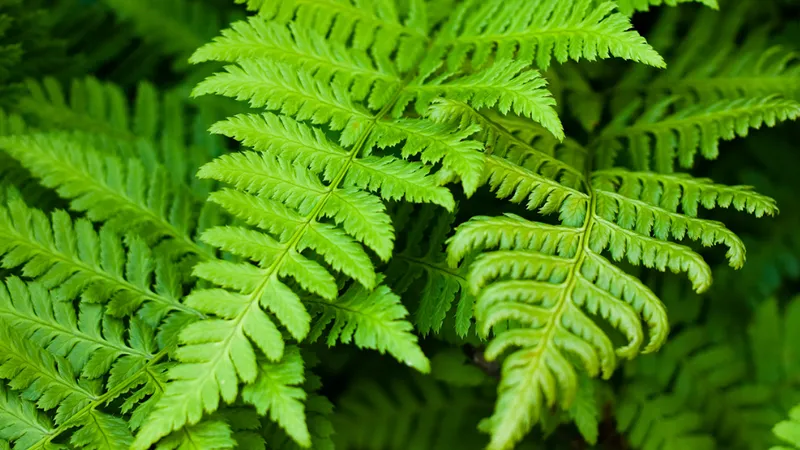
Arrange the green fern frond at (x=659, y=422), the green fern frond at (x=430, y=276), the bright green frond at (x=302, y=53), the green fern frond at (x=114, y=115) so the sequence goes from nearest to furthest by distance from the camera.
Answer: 1. the green fern frond at (x=430, y=276)
2. the bright green frond at (x=302, y=53)
3. the green fern frond at (x=659, y=422)
4. the green fern frond at (x=114, y=115)

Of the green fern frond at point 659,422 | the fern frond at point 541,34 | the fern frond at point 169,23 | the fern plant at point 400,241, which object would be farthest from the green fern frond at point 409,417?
the fern frond at point 169,23

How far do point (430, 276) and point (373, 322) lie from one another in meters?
0.30

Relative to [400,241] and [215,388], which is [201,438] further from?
[400,241]

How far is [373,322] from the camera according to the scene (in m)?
1.35

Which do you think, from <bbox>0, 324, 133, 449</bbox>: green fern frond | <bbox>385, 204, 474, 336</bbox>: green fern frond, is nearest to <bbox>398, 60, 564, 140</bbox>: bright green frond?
<bbox>385, 204, 474, 336</bbox>: green fern frond

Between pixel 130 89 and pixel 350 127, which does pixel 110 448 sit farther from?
pixel 130 89

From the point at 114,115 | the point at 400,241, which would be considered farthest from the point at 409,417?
the point at 114,115

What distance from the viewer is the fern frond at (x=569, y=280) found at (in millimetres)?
1155

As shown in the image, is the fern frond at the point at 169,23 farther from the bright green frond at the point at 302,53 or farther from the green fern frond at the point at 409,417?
the green fern frond at the point at 409,417

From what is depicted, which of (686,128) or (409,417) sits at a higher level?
(686,128)

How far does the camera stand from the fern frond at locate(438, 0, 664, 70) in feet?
4.83

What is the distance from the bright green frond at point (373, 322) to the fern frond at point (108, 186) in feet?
1.60

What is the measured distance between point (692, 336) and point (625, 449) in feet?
1.31

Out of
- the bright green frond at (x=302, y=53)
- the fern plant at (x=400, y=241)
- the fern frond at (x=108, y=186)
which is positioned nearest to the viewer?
the fern plant at (x=400, y=241)
